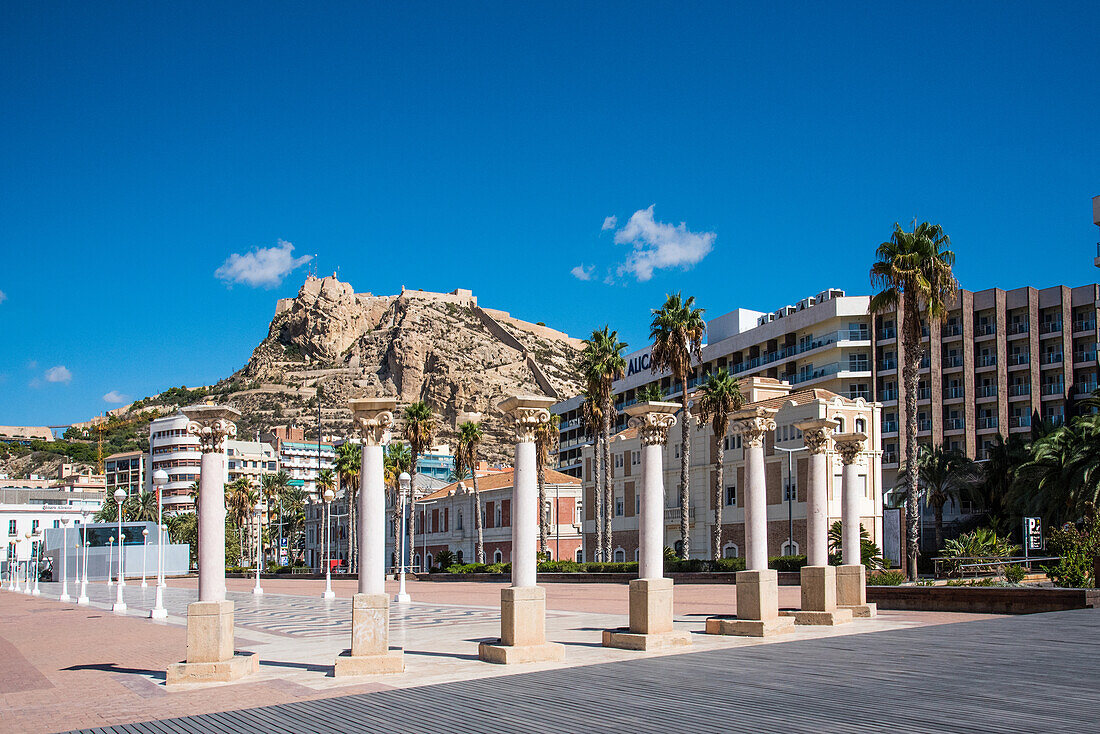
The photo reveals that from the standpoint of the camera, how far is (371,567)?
15.0 metres

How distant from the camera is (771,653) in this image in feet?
52.2

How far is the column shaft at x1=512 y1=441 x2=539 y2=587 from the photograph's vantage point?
15930 millimetres

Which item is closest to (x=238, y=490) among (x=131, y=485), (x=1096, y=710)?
(x=131, y=485)

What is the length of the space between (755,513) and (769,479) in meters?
36.7

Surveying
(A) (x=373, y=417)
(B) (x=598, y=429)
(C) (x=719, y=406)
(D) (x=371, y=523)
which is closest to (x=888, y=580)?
(D) (x=371, y=523)

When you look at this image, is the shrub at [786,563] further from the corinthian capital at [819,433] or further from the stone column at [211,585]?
the stone column at [211,585]

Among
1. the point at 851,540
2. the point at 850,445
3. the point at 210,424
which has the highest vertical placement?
the point at 210,424

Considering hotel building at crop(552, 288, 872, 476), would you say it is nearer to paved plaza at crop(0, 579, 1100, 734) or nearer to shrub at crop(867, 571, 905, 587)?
shrub at crop(867, 571, 905, 587)

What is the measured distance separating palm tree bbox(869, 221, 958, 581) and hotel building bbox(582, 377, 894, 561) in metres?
9.83

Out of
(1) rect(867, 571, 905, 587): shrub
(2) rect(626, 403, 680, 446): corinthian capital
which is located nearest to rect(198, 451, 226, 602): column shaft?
(2) rect(626, 403, 680, 446): corinthian capital

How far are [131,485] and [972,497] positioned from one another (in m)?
155

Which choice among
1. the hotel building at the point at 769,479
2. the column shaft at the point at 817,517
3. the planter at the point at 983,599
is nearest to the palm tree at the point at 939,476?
the hotel building at the point at 769,479

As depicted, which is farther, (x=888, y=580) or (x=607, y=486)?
(x=607, y=486)

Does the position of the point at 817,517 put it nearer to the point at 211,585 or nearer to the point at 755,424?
the point at 755,424
